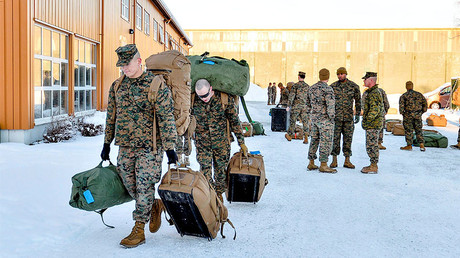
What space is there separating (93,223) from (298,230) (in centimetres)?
223

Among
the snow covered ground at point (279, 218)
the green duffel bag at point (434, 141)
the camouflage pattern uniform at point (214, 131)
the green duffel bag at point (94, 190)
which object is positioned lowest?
the snow covered ground at point (279, 218)

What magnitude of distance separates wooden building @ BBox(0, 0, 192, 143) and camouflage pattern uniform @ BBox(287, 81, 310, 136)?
20.4 ft

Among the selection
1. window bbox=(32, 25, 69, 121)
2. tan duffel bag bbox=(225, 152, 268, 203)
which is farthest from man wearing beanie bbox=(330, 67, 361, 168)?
window bbox=(32, 25, 69, 121)

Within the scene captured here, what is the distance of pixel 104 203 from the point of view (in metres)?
3.92

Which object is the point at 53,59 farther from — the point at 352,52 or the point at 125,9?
the point at 352,52

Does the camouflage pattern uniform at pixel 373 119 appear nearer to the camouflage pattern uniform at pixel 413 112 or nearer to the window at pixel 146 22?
the camouflage pattern uniform at pixel 413 112

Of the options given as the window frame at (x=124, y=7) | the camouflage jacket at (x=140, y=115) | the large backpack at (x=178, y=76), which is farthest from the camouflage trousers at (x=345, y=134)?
the window frame at (x=124, y=7)

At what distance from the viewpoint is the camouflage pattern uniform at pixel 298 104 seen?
13008mm

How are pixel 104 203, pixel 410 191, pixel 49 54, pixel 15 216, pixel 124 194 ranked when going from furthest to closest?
pixel 49 54 < pixel 410 191 < pixel 15 216 < pixel 124 194 < pixel 104 203

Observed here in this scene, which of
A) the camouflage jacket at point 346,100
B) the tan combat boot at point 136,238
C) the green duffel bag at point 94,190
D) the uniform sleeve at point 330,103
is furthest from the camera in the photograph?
the camouflage jacket at point 346,100

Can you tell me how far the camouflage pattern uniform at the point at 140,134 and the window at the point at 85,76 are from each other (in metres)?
9.14

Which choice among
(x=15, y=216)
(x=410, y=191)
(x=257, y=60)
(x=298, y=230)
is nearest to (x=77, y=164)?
(x=15, y=216)

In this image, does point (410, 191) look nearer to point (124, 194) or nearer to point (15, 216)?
point (124, 194)

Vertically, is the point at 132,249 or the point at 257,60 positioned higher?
the point at 257,60
